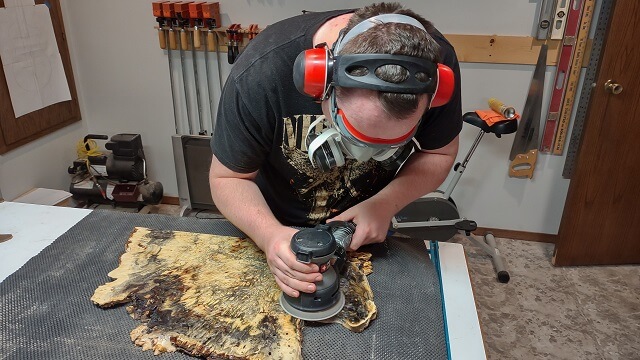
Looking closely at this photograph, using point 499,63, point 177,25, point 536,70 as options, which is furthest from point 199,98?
point 536,70

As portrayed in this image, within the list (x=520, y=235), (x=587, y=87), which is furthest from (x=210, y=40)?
(x=520, y=235)

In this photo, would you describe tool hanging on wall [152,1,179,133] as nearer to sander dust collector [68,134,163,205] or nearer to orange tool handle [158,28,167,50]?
orange tool handle [158,28,167,50]

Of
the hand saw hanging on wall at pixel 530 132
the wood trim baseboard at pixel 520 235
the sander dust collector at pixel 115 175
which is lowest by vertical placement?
the wood trim baseboard at pixel 520 235

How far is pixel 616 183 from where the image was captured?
236 centimetres

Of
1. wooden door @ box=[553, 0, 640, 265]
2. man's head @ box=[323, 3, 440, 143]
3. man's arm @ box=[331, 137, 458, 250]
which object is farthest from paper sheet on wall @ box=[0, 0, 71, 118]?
wooden door @ box=[553, 0, 640, 265]

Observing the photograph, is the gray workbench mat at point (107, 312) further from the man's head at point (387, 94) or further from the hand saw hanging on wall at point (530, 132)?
the hand saw hanging on wall at point (530, 132)

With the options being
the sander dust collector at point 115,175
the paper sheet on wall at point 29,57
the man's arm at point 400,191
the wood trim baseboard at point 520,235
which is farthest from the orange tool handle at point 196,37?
the wood trim baseboard at point 520,235

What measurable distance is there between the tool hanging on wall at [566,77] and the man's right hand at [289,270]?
82.1 inches

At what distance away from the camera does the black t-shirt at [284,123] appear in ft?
3.23

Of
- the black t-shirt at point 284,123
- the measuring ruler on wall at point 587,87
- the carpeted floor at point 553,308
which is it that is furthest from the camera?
the measuring ruler on wall at point 587,87

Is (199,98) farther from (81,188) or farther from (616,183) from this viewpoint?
(616,183)

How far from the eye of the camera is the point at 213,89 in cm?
280

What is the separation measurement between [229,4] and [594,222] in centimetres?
240

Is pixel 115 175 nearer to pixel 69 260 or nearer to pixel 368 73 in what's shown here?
pixel 69 260
